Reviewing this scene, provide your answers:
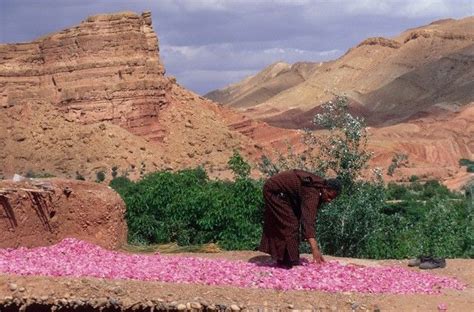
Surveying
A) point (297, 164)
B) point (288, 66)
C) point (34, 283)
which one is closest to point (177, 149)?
point (297, 164)

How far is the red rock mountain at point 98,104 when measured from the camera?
142ft

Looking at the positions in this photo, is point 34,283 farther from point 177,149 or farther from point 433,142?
point 433,142

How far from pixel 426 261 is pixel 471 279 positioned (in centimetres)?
89

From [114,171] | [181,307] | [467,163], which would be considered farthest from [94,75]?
[181,307]

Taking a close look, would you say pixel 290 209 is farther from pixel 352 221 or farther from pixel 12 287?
pixel 12 287

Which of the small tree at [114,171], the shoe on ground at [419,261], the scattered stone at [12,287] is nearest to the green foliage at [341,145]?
the shoe on ground at [419,261]

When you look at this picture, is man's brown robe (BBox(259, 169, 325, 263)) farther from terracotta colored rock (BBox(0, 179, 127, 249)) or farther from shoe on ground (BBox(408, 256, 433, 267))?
terracotta colored rock (BBox(0, 179, 127, 249))

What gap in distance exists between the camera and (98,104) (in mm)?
44375

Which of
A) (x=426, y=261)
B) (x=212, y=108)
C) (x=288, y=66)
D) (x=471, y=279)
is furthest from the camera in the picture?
(x=288, y=66)

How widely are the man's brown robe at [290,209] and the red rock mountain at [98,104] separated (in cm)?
3192

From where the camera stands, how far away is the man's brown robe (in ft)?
34.8

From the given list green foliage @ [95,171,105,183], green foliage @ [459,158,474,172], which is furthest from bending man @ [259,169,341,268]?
green foliage @ [459,158,474,172]

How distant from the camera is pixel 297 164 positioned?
15062 millimetres

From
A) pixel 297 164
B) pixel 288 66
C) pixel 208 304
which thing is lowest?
pixel 208 304
